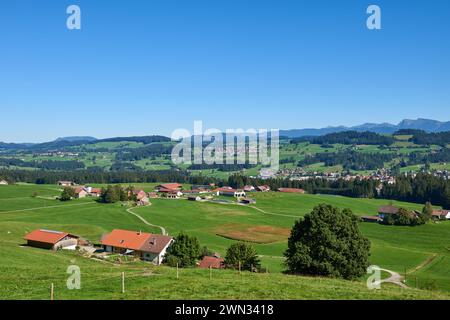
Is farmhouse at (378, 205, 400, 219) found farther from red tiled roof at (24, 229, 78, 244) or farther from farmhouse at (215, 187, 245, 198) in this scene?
red tiled roof at (24, 229, 78, 244)

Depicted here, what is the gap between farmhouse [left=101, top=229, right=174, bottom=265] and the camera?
71713 millimetres

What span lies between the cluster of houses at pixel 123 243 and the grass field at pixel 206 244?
4.75 meters

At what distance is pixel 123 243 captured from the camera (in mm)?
75188

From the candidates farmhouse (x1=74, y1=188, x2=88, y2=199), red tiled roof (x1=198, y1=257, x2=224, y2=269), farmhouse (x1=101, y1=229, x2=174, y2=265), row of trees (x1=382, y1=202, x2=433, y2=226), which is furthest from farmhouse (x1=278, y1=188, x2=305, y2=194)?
red tiled roof (x1=198, y1=257, x2=224, y2=269)

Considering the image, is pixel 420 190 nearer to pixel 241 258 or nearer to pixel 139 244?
pixel 139 244

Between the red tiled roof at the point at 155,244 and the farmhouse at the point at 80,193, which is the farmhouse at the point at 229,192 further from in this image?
the red tiled roof at the point at 155,244

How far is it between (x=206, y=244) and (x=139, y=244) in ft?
49.4

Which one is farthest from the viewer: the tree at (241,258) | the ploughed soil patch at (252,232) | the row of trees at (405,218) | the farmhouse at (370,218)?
the farmhouse at (370,218)

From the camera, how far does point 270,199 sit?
538 ft

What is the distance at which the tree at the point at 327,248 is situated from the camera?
1682 inches

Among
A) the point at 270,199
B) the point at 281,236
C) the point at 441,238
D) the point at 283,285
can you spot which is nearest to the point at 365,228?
the point at 441,238

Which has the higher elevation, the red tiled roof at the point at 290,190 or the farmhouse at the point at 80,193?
the farmhouse at the point at 80,193

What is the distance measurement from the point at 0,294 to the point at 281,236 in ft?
250

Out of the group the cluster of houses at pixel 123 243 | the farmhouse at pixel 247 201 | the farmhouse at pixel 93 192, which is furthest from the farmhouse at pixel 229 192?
the cluster of houses at pixel 123 243
